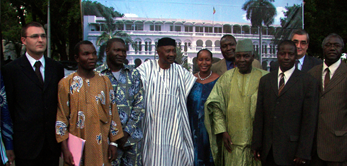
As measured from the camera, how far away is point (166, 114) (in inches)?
143

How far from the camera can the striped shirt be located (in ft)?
11.8

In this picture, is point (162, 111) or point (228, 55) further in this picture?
point (228, 55)

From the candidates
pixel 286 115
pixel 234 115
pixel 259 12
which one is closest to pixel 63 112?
pixel 234 115

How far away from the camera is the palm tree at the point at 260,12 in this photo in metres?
7.61

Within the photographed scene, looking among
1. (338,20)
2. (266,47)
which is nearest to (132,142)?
(266,47)

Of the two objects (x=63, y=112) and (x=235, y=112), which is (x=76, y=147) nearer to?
(x=63, y=112)

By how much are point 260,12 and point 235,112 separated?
16.6ft

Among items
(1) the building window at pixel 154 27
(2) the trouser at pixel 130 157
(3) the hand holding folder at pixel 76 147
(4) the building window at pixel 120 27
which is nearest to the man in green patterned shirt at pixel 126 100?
(2) the trouser at pixel 130 157

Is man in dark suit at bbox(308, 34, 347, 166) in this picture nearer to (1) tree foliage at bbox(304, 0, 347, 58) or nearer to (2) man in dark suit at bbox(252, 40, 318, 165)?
(2) man in dark suit at bbox(252, 40, 318, 165)

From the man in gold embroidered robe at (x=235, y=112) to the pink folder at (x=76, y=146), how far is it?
162 centimetres

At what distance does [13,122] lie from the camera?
2855mm

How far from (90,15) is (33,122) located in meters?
4.77

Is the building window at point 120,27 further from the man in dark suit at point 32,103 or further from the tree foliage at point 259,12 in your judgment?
the man in dark suit at point 32,103

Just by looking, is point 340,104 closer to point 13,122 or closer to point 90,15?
point 13,122
